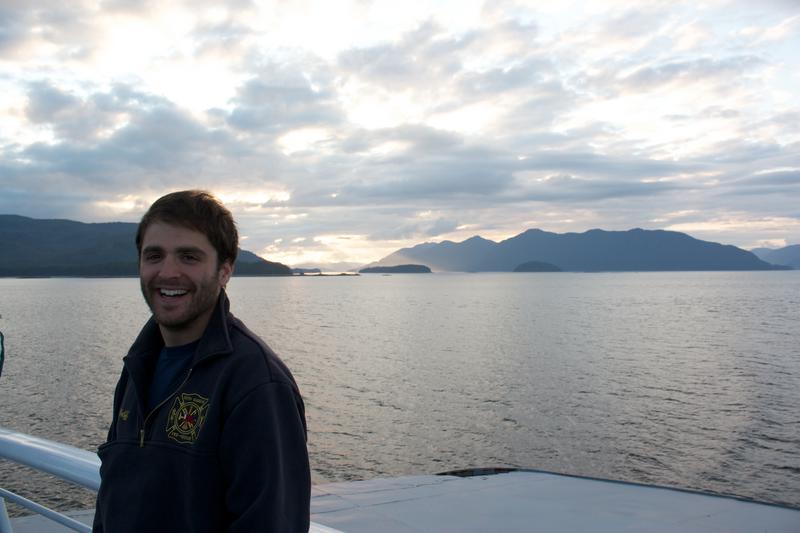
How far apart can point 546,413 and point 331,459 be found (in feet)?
34.7

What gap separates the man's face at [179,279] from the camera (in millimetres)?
2377

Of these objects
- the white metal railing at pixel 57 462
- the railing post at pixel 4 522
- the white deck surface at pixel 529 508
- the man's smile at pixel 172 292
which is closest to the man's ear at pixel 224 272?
the man's smile at pixel 172 292

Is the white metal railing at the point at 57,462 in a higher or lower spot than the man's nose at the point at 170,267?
lower

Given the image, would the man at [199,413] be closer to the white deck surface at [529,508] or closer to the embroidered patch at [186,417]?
the embroidered patch at [186,417]

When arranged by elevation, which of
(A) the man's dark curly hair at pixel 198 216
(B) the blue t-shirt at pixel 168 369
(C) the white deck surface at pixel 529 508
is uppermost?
(A) the man's dark curly hair at pixel 198 216

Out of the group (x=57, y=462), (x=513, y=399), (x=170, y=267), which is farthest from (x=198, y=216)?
(x=513, y=399)

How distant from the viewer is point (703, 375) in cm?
3428

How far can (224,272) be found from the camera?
2535 mm

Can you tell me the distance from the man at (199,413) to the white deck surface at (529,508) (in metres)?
6.11

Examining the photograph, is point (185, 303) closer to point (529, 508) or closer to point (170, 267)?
point (170, 267)

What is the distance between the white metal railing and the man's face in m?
0.66

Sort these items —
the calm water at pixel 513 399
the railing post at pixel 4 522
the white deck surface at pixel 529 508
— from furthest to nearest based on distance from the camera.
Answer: the calm water at pixel 513 399 → the white deck surface at pixel 529 508 → the railing post at pixel 4 522

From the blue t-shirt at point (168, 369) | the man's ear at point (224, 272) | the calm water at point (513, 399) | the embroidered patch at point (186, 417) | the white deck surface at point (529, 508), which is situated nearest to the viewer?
the embroidered patch at point (186, 417)

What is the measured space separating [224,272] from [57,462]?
111 cm
